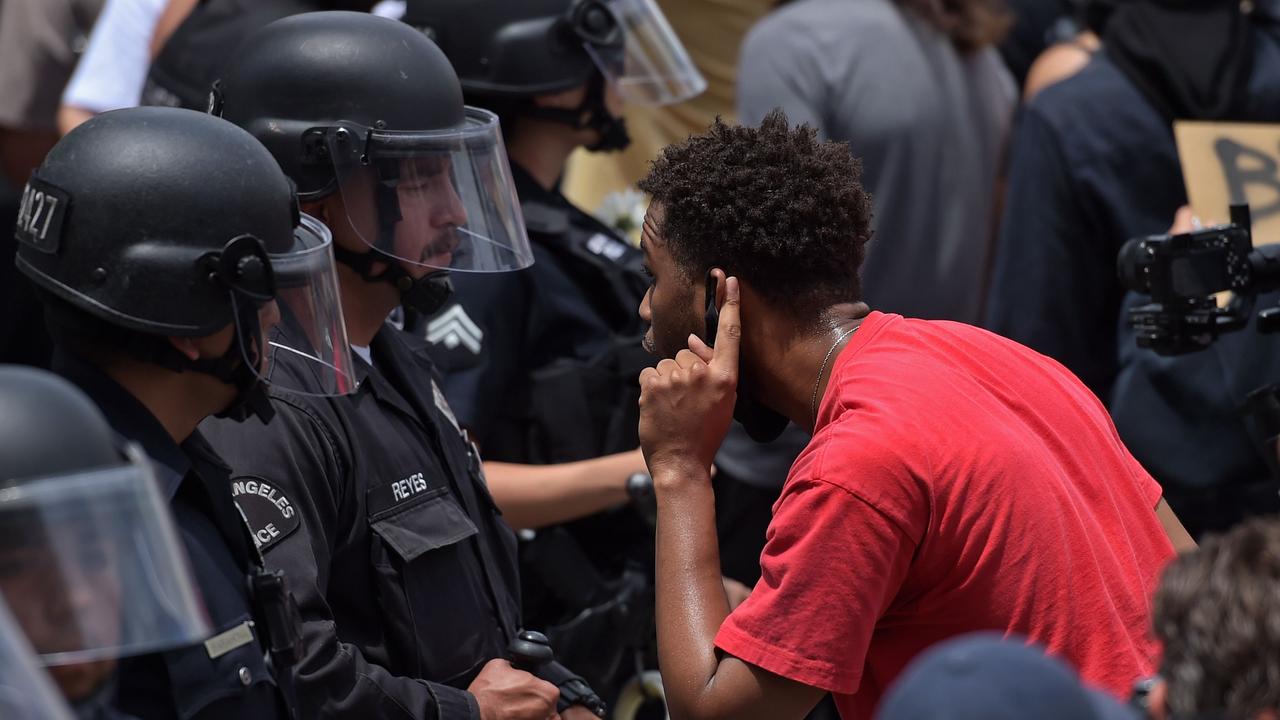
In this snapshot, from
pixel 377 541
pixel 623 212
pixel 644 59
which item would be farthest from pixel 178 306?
pixel 623 212

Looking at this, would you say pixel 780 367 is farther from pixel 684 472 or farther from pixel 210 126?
pixel 210 126

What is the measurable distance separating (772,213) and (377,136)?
796 millimetres

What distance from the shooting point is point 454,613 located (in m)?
2.97

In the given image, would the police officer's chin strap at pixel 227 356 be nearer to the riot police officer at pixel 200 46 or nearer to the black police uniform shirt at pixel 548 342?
the black police uniform shirt at pixel 548 342

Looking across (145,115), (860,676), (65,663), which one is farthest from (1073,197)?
(65,663)

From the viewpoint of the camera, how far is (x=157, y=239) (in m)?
2.46

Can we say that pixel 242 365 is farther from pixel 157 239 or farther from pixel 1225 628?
pixel 1225 628

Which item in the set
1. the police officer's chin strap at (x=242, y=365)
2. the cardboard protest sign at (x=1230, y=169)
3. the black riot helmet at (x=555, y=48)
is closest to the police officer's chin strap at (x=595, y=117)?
the black riot helmet at (x=555, y=48)

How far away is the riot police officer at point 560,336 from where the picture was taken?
3.88 meters

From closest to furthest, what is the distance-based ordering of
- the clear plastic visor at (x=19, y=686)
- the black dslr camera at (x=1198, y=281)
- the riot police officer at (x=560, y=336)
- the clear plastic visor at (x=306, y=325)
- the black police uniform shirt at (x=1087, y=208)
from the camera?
the clear plastic visor at (x=19, y=686) < the clear plastic visor at (x=306, y=325) < the black dslr camera at (x=1198, y=281) < the riot police officer at (x=560, y=336) < the black police uniform shirt at (x=1087, y=208)

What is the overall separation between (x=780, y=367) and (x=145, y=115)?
1.05m

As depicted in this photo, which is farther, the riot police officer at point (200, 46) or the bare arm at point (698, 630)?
the riot police officer at point (200, 46)

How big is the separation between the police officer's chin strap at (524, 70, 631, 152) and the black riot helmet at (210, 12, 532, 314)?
988 mm

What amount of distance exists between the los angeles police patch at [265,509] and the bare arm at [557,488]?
1.17 meters
